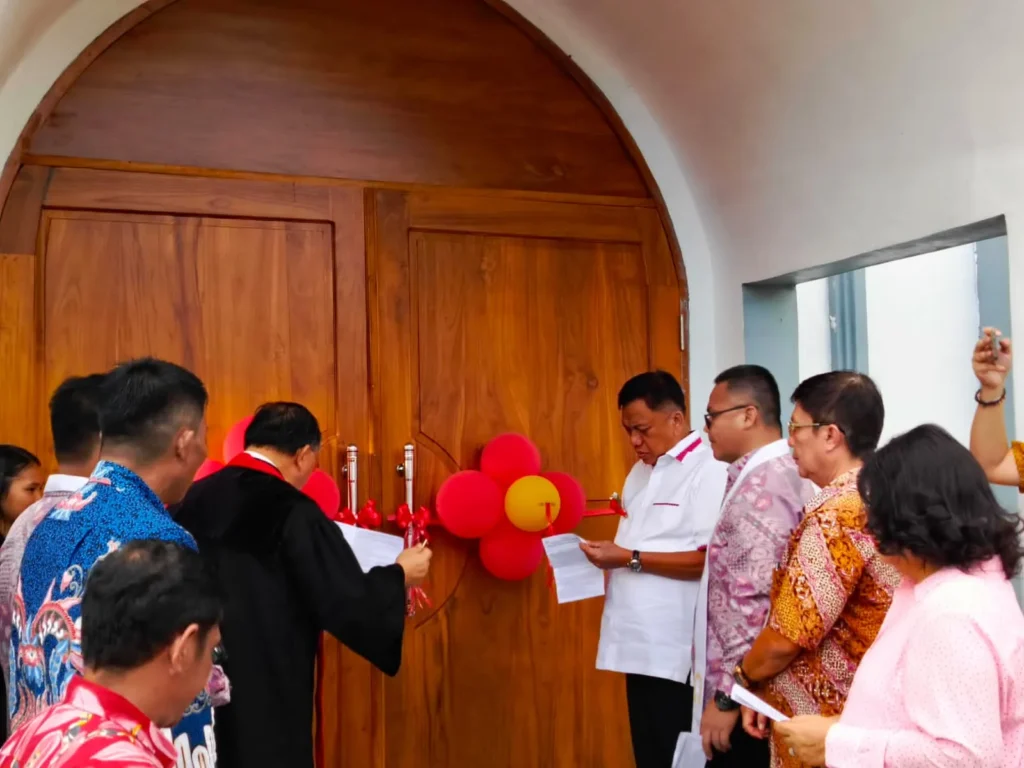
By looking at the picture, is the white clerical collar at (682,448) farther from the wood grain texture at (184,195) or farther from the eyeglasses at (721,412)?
the wood grain texture at (184,195)

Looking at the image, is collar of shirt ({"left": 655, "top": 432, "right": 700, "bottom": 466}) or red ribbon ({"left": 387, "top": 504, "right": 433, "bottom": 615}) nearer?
Answer: collar of shirt ({"left": 655, "top": 432, "right": 700, "bottom": 466})

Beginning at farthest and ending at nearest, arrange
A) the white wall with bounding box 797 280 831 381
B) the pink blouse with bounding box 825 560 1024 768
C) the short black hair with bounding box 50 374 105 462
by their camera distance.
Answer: the white wall with bounding box 797 280 831 381 < the short black hair with bounding box 50 374 105 462 < the pink blouse with bounding box 825 560 1024 768

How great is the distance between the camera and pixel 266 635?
229cm

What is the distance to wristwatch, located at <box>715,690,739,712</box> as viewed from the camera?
7.35 feet

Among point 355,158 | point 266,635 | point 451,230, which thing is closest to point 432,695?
point 266,635

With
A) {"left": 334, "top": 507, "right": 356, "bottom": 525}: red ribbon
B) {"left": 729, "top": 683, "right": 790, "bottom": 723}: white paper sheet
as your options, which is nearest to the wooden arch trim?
{"left": 334, "top": 507, "right": 356, "bottom": 525}: red ribbon

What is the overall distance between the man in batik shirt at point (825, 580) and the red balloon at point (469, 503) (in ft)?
3.48

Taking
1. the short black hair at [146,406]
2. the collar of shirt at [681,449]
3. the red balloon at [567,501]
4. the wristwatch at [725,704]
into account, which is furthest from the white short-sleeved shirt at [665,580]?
the short black hair at [146,406]

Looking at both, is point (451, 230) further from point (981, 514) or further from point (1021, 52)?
point (981, 514)

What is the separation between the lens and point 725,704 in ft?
7.36

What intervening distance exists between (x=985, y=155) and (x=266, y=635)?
6.66 feet

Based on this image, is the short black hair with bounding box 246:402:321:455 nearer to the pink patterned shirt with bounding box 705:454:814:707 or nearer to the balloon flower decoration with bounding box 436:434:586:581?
the balloon flower decoration with bounding box 436:434:586:581

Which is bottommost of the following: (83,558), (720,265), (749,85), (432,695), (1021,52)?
(432,695)

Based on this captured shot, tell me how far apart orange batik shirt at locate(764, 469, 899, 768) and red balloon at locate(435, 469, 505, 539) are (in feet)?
3.90
